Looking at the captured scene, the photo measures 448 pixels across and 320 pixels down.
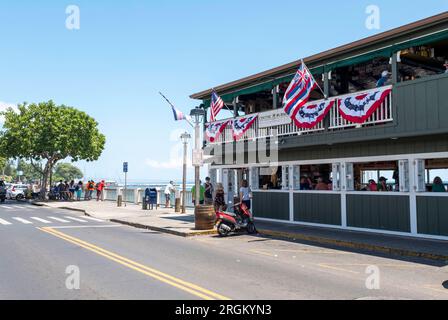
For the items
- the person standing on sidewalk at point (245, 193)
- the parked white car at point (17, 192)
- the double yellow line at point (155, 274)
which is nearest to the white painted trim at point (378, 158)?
the person standing on sidewalk at point (245, 193)

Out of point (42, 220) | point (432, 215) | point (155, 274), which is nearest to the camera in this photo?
point (155, 274)

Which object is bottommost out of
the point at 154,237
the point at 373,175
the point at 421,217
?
the point at 154,237

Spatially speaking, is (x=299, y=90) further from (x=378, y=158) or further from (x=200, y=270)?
(x=200, y=270)

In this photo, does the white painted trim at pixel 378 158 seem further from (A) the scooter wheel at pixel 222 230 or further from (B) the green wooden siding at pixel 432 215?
(A) the scooter wheel at pixel 222 230

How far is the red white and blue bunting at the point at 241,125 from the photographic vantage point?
18156 millimetres

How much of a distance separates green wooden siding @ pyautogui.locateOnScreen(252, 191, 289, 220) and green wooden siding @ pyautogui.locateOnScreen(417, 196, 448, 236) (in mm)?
5735

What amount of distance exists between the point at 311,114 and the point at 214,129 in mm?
6458

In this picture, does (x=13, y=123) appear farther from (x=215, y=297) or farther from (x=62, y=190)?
(x=215, y=297)

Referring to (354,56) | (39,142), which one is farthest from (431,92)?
(39,142)

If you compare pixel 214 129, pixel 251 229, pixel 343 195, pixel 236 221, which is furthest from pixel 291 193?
pixel 214 129

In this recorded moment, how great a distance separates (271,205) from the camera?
1772 cm

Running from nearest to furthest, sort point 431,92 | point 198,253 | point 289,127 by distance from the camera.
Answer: point 198,253, point 431,92, point 289,127

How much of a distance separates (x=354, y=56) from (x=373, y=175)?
7.42 m

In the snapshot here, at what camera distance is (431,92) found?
11633mm
